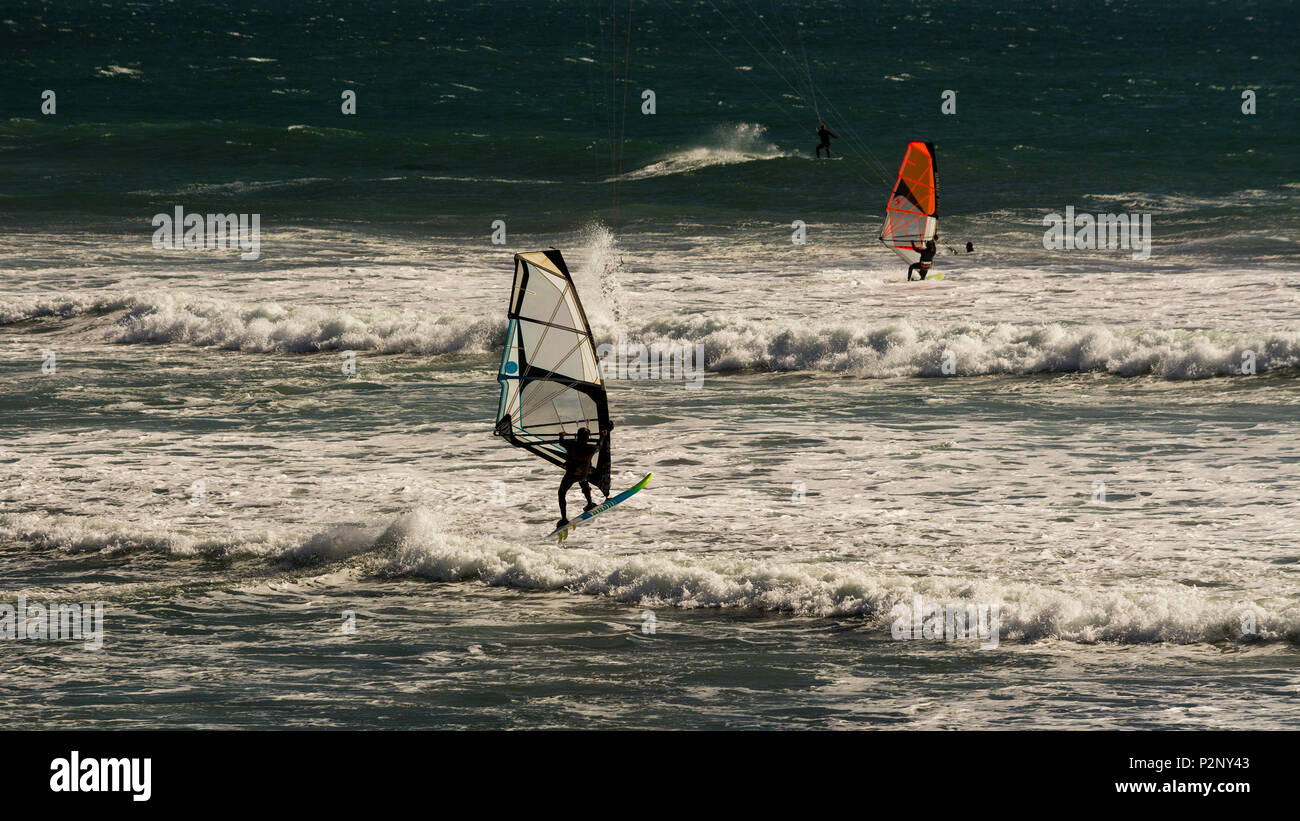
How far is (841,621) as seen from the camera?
11430mm

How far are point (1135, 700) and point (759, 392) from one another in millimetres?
11501

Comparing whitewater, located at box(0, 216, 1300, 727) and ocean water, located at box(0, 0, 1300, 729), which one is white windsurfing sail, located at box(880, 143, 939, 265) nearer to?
ocean water, located at box(0, 0, 1300, 729)

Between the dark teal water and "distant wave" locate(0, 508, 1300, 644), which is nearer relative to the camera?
"distant wave" locate(0, 508, 1300, 644)

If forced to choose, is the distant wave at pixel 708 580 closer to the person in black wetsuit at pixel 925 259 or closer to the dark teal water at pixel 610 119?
the person in black wetsuit at pixel 925 259

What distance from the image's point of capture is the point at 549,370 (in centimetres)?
1228

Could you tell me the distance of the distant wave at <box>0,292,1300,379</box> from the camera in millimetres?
20859

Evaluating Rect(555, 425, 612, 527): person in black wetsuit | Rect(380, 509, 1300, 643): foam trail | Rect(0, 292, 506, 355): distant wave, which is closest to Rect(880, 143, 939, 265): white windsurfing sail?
Rect(0, 292, 506, 355): distant wave

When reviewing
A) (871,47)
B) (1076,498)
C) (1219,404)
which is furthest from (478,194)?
(871,47)

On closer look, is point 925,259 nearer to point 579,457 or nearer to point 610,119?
point 579,457

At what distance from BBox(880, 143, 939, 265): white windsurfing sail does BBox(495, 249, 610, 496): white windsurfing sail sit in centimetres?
1625

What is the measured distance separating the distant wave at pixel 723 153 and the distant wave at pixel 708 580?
28503 millimetres

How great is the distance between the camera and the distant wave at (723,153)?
43.8 metres

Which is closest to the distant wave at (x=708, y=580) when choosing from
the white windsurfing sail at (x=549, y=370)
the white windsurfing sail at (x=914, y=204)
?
the white windsurfing sail at (x=549, y=370)

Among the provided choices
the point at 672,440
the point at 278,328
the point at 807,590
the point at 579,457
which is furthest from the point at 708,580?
the point at 278,328
